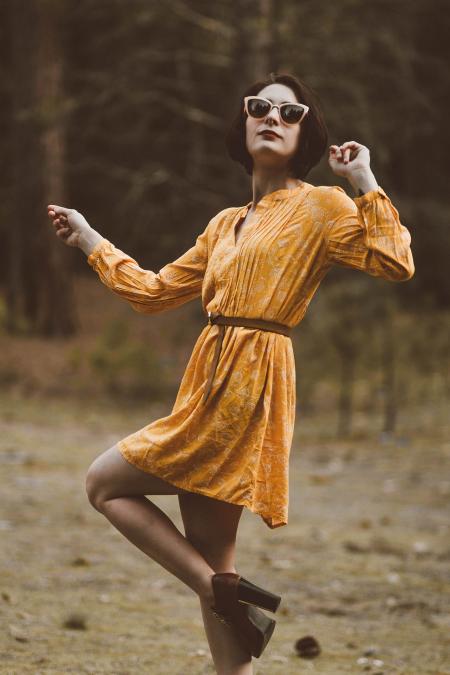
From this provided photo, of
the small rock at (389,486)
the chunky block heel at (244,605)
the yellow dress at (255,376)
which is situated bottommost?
the small rock at (389,486)

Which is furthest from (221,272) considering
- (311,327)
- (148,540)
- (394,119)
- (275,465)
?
(394,119)

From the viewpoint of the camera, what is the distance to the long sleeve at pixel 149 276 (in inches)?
138

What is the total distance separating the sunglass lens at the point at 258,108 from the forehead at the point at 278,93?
5cm

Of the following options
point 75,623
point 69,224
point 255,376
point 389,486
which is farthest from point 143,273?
point 389,486

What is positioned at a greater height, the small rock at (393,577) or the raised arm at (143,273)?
the raised arm at (143,273)

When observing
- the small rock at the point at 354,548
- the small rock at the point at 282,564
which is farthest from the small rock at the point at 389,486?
the small rock at the point at 282,564

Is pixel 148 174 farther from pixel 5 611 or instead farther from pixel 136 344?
pixel 5 611

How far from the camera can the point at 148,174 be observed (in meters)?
13.9

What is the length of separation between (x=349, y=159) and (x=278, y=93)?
16.6 inches

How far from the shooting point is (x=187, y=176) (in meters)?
15.9

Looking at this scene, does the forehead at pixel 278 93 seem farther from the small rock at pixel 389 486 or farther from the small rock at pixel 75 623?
the small rock at pixel 389 486

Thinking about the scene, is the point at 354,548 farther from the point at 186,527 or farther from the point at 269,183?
the point at 269,183

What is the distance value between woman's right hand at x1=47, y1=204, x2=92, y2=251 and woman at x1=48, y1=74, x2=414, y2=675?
50 cm

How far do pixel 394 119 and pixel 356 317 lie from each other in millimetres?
6376
